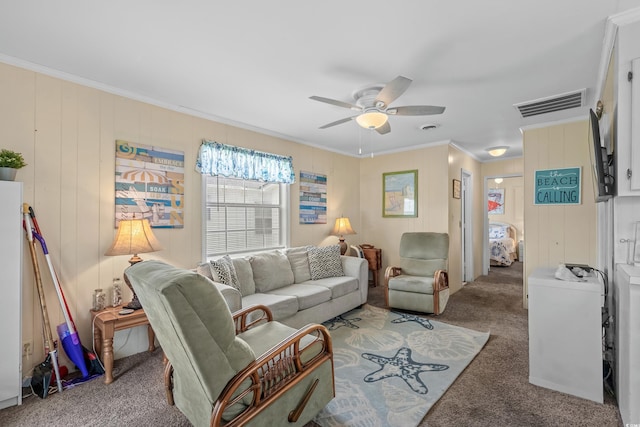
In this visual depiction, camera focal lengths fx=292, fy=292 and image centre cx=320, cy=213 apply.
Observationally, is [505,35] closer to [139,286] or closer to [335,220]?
[139,286]

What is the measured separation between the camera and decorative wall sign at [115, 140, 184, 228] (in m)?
2.69

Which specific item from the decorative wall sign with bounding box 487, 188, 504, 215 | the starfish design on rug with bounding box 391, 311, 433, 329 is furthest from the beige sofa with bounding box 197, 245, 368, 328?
the decorative wall sign with bounding box 487, 188, 504, 215

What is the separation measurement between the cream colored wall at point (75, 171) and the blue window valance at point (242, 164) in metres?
0.27

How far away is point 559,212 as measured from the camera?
365 cm

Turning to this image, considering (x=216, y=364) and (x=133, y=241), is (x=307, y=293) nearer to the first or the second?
(x=133, y=241)

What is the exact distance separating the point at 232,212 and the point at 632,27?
369cm

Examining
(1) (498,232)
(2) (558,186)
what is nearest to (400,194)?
(2) (558,186)

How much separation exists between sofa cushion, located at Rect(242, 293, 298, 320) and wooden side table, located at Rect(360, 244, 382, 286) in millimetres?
2275

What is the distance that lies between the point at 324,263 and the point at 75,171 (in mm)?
2741

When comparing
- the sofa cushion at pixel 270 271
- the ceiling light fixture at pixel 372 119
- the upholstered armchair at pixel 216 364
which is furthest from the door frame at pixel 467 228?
the upholstered armchair at pixel 216 364

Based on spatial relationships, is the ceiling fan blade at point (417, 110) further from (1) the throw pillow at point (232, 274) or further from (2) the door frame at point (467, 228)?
(2) the door frame at point (467, 228)

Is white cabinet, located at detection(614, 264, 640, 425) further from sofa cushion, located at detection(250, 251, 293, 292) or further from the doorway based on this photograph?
the doorway

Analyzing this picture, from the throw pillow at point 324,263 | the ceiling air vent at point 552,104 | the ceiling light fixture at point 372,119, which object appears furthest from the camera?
the throw pillow at point 324,263

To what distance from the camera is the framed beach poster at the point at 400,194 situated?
15.8 feet
